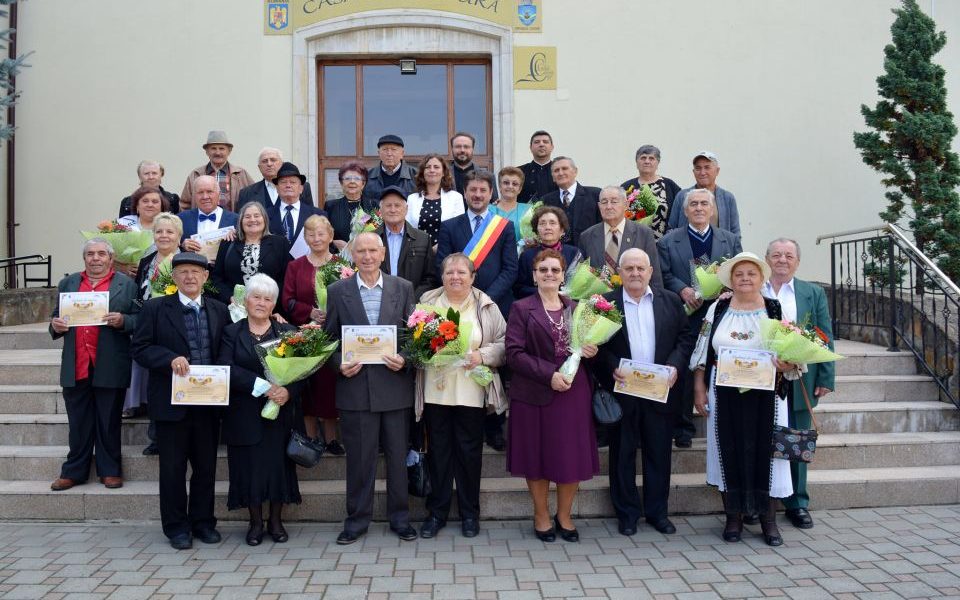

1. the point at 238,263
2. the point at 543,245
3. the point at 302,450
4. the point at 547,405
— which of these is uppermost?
the point at 543,245

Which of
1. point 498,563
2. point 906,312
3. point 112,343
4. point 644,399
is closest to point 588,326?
point 644,399

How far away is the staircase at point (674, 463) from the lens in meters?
5.49

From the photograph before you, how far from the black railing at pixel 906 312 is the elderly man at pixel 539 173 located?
3.73 metres

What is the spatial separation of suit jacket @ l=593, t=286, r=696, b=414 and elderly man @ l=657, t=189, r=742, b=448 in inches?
20.6

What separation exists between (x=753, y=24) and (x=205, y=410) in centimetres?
893

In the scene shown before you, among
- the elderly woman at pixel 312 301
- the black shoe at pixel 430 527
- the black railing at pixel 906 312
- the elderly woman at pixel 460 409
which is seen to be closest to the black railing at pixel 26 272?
the elderly woman at pixel 312 301

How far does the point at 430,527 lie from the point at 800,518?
2625 millimetres

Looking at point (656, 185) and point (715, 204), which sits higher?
point (656, 185)

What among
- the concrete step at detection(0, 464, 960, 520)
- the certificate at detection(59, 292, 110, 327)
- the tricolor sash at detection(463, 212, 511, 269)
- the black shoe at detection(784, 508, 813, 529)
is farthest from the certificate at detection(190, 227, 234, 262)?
the black shoe at detection(784, 508, 813, 529)

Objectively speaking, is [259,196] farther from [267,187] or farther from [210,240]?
[210,240]

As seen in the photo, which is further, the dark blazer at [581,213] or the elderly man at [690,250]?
the dark blazer at [581,213]

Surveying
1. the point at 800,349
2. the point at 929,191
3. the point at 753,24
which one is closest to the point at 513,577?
the point at 800,349

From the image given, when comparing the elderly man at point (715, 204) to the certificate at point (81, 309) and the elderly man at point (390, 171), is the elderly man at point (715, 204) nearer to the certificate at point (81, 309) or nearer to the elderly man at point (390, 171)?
the elderly man at point (390, 171)

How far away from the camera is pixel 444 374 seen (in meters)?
5.04
